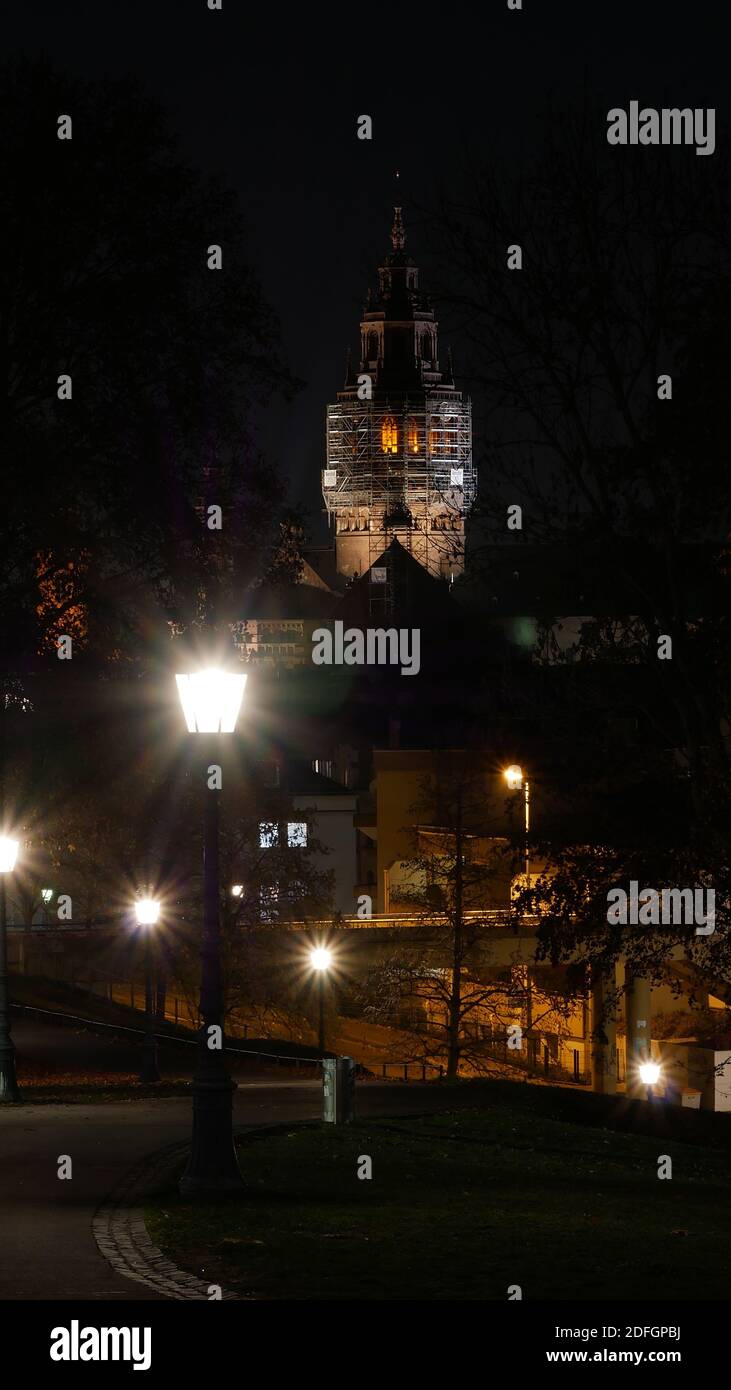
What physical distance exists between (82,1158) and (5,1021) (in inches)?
316

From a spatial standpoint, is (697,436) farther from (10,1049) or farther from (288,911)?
(288,911)

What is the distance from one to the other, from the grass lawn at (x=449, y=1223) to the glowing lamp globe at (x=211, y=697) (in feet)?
12.7

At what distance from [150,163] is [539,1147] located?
12559 mm

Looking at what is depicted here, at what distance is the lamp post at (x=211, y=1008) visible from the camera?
14.9m

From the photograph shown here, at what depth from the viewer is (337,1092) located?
21797 mm

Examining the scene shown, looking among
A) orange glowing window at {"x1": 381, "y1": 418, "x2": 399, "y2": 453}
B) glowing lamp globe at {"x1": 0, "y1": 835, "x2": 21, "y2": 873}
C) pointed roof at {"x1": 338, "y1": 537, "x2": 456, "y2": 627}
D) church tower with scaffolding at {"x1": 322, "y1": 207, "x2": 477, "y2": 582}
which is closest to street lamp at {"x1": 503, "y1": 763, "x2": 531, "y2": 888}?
glowing lamp globe at {"x1": 0, "y1": 835, "x2": 21, "y2": 873}

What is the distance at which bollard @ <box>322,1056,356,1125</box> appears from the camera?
21.8 meters

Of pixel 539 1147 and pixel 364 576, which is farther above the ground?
pixel 364 576

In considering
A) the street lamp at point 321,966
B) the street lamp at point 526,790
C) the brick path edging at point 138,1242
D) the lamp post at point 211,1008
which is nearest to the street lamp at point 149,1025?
the street lamp at point 526,790

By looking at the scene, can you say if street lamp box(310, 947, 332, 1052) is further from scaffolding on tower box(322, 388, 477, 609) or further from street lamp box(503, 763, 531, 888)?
scaffolding on tower box(322, 388, 477, 609)

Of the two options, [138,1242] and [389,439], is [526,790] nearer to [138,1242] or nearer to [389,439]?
[138,1242]

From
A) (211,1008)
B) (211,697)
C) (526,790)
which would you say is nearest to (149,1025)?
(526,790)

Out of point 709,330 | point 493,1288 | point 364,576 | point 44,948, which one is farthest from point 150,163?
point 364,576

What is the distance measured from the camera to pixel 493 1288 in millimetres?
11188
